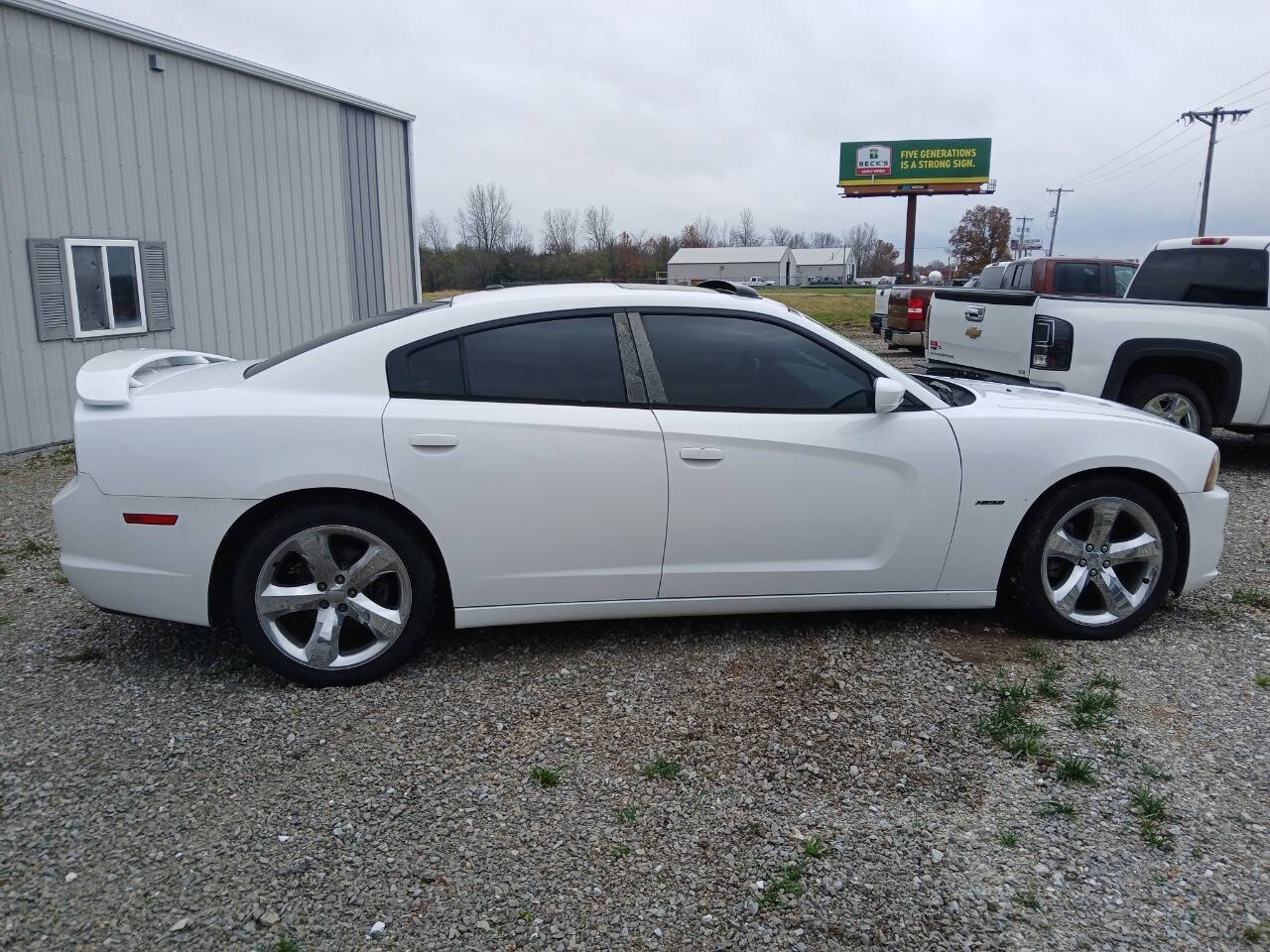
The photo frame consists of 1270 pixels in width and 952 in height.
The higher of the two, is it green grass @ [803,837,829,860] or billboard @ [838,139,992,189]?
billboard @ [838,139,992,189]

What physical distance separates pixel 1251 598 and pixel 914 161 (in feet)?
178

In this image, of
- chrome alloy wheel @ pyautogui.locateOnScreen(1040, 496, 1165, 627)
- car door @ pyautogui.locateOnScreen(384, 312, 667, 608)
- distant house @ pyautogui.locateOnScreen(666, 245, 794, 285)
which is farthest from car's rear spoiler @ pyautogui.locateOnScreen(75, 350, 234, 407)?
distant house @ pyautogui.locateOnScreen(666, 245, 794, 285)

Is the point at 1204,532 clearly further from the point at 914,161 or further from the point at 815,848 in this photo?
the point at 914,161

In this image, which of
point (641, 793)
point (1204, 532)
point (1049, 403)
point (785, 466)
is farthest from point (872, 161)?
point (641, 793)

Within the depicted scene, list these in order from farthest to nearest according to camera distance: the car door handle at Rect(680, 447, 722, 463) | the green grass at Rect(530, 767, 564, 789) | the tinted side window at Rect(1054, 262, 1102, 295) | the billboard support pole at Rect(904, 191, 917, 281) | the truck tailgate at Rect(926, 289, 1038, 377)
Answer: the billboard support pole at Rect(904, 191, 917, 281) → the tinted side window at Rect(1054, 262, 1102, 295) → the truck tailgate at Rect(926, 289, 1038, 377) → the car door handle at Rect(680, 447, 722, 463) → the green grass at Rect(530, 767, 564, 789)

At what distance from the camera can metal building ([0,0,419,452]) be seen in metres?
A: 8.99

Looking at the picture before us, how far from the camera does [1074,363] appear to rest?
7652mm

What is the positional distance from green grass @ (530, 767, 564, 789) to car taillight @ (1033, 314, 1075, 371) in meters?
5.94

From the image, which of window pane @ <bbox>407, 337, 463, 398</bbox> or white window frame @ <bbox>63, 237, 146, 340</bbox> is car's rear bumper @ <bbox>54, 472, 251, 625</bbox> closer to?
window pane @ <bbox>407, 337, 463, 398</bbox>

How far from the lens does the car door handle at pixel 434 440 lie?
377 centimetres

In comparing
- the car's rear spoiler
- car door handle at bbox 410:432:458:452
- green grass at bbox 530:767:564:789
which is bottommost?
green grass at bbox 530:767:564:789

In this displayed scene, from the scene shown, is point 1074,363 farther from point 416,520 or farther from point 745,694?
point 416,520

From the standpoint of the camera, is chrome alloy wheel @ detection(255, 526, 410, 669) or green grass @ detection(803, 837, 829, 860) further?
chrome alloy wheel @ detection(255, 526, 410, 669)

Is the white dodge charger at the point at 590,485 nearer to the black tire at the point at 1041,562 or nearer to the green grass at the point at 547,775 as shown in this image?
the black tire at the point at 1041,562
